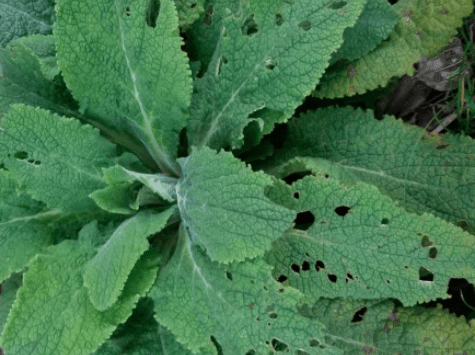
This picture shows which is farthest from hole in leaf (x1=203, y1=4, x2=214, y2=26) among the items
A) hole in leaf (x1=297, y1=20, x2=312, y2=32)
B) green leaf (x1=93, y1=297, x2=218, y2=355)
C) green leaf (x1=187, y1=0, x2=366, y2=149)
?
green leaf (x1=93, y1=297, x2=218, y2=355)

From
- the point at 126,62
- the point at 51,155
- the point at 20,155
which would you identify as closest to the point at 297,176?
the point at 126,62

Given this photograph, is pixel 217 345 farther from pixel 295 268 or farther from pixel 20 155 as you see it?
pixel 20 155

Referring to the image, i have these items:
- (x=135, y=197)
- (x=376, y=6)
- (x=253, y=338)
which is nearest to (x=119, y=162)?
(x=135, y=197)

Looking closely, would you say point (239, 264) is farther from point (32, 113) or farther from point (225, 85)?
point (32, 113)

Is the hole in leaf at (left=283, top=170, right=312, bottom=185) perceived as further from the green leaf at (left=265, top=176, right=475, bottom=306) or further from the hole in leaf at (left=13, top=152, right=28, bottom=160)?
the hole in leaf at (left=13, top=152, right=28, bottom=160)

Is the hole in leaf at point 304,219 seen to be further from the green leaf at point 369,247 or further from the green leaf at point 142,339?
the green leaf at point 142,339

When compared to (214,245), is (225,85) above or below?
above
